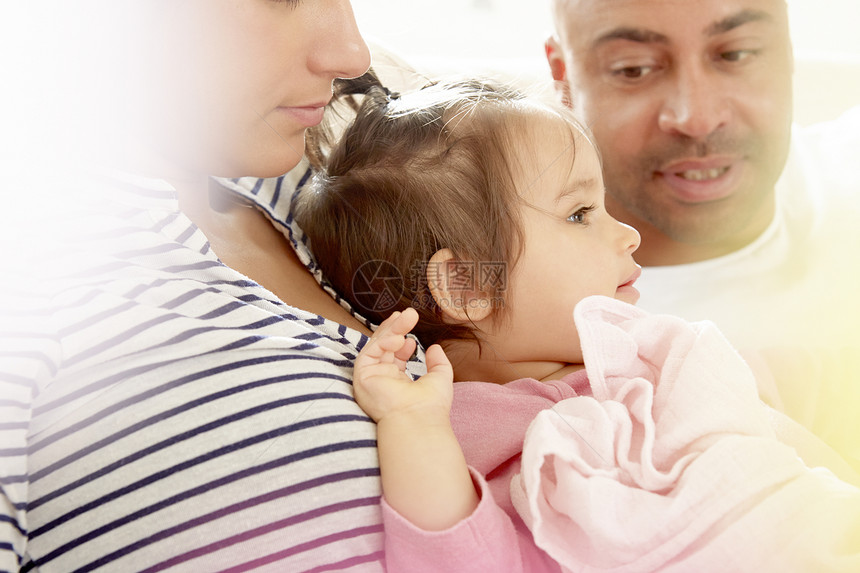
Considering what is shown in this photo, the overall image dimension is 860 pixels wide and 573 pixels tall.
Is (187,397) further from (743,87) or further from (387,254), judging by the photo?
(743,87)

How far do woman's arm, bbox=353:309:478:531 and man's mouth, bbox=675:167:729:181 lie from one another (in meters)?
1.05

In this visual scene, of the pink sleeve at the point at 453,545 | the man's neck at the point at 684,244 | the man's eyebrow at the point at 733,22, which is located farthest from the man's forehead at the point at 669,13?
the pink sleeve at the point at 453,545

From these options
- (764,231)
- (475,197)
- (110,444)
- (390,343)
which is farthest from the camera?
(764,231)

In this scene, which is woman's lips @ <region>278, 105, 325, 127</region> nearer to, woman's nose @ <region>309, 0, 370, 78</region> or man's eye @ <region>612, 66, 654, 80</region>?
woman's nose @ <region>309, 0, 370, 78</region>

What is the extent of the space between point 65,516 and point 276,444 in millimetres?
203

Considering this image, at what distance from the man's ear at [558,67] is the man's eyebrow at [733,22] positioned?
1.18 feet

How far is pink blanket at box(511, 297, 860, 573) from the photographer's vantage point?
0.71m

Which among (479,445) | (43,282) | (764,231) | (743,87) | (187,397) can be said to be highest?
(43,282)

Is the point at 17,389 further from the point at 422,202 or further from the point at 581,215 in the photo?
the point at 581,215

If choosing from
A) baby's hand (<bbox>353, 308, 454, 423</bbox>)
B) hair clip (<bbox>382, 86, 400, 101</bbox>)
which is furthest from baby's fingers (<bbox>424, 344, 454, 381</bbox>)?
hair clip (<bbox>382, 86, 400, 101</bbox>)

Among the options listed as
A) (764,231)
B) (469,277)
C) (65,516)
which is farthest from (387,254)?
(764,231)

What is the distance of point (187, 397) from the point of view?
2.28 ft

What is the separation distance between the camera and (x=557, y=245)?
1.01m

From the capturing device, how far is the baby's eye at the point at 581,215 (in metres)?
1.04
